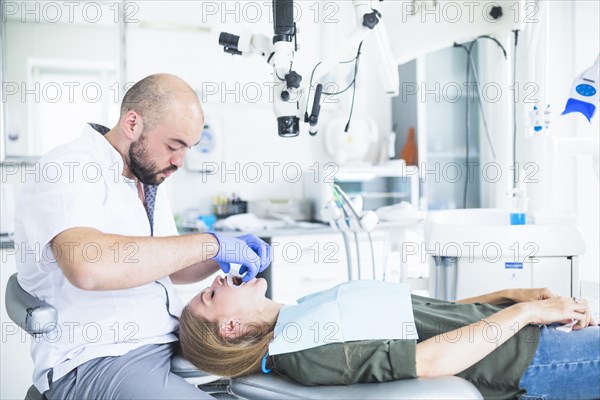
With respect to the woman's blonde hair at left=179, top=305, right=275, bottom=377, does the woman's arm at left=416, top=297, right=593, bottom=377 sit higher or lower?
higher

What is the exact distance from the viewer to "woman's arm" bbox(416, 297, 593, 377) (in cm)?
109

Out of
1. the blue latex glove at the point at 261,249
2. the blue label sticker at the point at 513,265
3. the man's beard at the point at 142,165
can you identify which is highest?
the man's beard at the point at 142,165

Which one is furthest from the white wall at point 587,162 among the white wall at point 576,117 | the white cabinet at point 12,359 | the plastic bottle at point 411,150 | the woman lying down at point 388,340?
the white cabinet at point 12,359

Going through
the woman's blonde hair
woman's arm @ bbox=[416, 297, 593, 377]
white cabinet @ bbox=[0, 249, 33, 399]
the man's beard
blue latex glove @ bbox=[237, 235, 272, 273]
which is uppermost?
the man's beard

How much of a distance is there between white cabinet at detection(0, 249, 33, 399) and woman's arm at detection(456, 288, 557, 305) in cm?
181

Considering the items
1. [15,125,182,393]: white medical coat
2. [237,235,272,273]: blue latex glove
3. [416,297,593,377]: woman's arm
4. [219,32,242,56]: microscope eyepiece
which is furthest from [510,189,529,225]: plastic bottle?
[15,125,182,393]: white medical coat

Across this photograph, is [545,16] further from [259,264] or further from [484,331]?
[259,264]

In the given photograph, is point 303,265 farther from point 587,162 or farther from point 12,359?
point 587,162

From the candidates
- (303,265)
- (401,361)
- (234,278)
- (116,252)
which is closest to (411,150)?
(303,265)

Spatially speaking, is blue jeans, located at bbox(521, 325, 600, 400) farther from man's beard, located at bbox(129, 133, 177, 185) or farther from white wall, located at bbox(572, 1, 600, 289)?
white wall, located at bbox(572, 1, 600, 289)

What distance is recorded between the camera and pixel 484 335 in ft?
3.82

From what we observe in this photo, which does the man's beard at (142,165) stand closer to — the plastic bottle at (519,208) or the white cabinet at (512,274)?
the white cabinet at (512,274)

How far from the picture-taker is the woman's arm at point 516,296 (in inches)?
57.3

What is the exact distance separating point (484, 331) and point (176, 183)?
6.90ft
